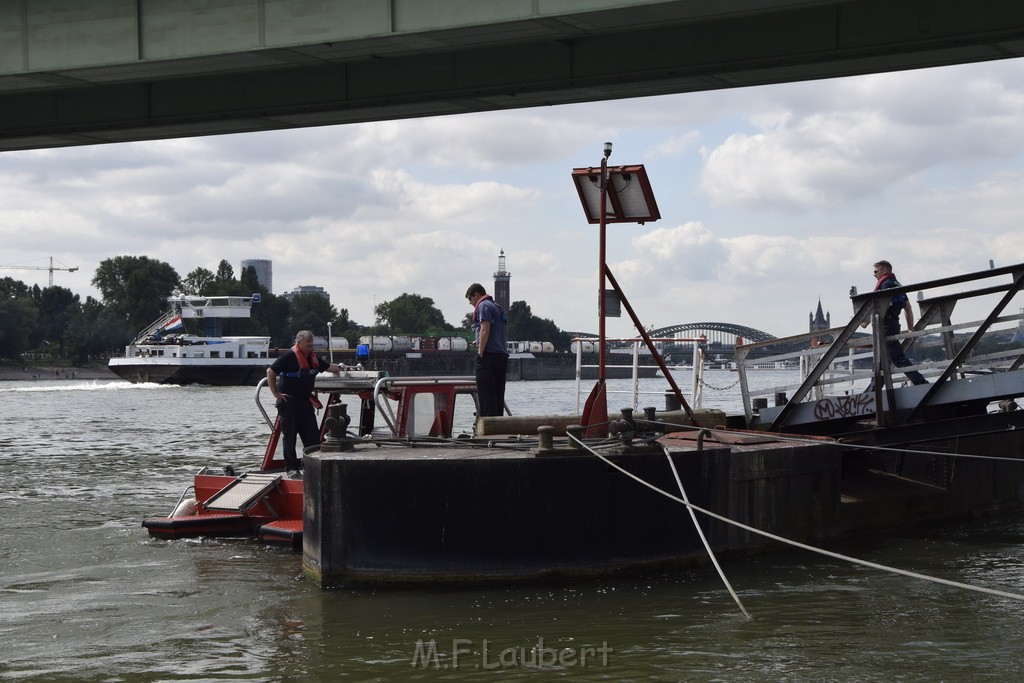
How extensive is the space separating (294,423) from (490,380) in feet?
7.47

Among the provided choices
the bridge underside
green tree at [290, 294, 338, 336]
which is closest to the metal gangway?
the bridge underside

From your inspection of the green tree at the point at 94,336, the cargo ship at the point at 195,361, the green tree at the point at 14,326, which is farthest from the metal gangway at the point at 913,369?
the green tree at the point at 94,336

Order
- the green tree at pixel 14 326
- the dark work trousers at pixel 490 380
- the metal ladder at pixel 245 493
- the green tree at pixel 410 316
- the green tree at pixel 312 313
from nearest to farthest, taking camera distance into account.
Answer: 1. the metal ladder at pixel 245 493
2. the dark work trousers at pixel 490 380
3. the green tree at pixel 14 326
4. the green tree at pixel 312 313
5. the green tree at pixel 410 316

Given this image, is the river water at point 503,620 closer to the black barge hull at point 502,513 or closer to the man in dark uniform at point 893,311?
the black barge hull at point 502,513

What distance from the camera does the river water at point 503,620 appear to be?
8.38m

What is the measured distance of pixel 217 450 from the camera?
2877 centimetres

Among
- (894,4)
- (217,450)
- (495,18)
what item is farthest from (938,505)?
(217,450)

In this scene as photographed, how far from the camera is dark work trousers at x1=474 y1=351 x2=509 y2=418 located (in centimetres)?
1345

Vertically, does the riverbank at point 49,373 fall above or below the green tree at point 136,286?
below

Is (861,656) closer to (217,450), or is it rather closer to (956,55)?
(956,55)

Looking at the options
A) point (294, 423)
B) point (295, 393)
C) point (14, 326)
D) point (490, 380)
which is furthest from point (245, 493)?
point (14, 326)

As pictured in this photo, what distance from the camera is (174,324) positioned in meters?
107

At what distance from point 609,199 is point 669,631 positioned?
4.95 meters

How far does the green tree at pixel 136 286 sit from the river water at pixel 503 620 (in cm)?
14170
